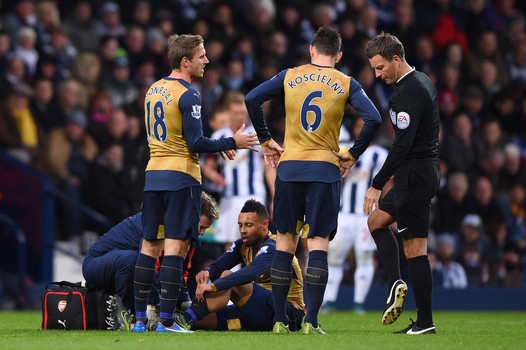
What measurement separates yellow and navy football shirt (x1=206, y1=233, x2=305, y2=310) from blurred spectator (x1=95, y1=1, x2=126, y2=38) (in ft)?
22.3

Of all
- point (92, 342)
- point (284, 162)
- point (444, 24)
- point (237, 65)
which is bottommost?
point (92, 342)

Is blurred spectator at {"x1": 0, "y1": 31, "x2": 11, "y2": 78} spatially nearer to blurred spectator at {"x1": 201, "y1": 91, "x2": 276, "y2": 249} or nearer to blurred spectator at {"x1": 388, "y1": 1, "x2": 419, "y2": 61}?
blurred spectator at {"x1": 201, "y1": 91, "x2": 276, "y2": 249}

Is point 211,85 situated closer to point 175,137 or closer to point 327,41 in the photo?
point 175,137

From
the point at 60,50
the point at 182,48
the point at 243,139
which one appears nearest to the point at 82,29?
the point at 60,50

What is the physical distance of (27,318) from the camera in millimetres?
9648

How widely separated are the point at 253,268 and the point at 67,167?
17.7 ft

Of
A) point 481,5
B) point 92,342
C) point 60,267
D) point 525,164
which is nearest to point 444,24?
point 481,5

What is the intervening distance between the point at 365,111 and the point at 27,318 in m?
4.41

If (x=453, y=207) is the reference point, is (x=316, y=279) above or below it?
below

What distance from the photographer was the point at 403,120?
7055 millimetres

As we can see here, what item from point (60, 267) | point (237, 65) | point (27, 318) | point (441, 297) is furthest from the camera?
point (237, 65)

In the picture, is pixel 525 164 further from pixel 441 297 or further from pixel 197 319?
pixel 197 319

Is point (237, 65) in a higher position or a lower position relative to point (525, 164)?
higher

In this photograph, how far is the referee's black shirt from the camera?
704cm
